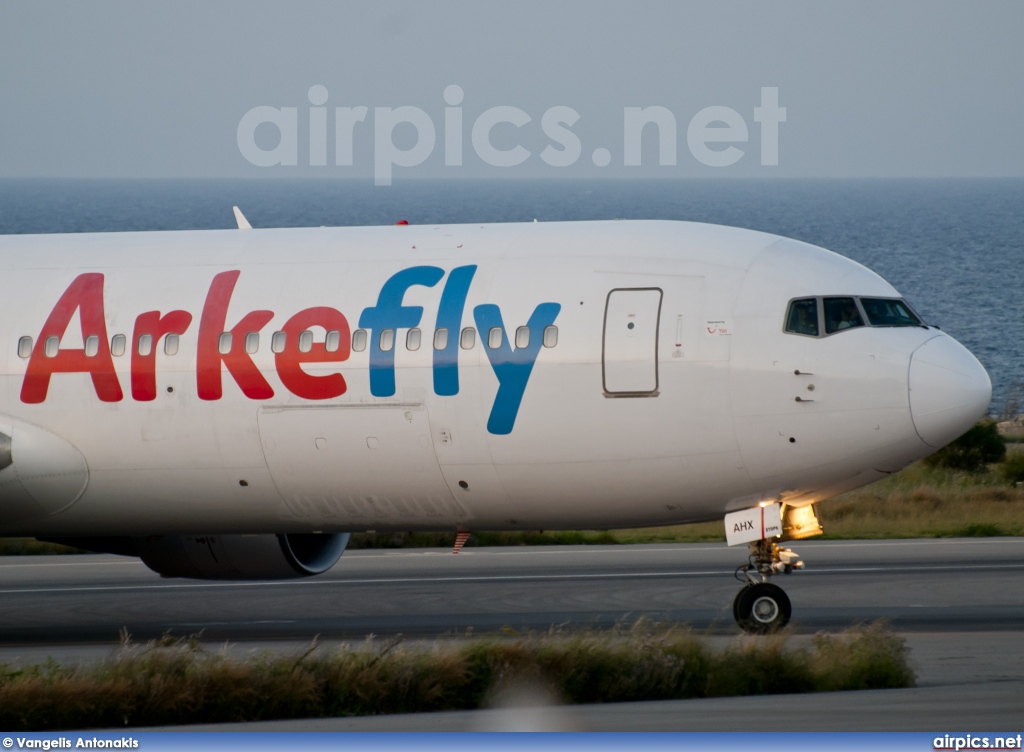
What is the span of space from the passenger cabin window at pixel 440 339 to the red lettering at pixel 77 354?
3.84 m

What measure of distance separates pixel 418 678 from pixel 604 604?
8520 mm

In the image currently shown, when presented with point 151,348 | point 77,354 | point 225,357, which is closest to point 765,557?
point 225,357

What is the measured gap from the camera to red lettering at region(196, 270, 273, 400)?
17.9m

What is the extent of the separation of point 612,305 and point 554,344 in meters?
0.75

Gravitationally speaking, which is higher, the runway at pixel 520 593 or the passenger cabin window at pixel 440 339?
the passenger cabin window at pixel 440 339

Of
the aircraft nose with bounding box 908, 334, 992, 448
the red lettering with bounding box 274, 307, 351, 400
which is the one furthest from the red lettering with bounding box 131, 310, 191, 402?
the aircraft nose with bounding box 908, 334, 992, 448

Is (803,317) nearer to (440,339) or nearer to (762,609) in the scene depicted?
(762,609)

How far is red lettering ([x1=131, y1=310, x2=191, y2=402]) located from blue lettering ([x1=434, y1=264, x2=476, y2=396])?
10.2ft

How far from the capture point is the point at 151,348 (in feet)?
60.4

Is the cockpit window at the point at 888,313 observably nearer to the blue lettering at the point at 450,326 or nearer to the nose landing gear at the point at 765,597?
the nose landing gear at the point at 765,597

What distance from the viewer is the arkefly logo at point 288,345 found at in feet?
56.3

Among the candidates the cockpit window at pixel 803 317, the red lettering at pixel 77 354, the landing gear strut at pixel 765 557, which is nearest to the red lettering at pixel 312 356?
the red lettering at pixel 77 354

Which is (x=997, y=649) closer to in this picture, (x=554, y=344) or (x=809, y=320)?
(x=809, y=320)

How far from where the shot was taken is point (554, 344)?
Answer: 671 inches
